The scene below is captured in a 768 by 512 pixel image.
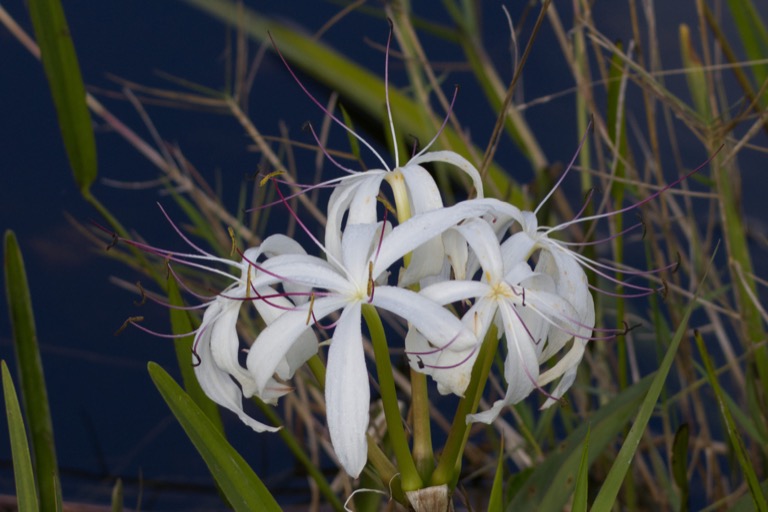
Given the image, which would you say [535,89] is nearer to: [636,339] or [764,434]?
A: [636,339]

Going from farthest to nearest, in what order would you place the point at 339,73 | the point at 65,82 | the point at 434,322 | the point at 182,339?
the point at 339,73, the point at 65,82, the point at 182,339, the point at 434,322

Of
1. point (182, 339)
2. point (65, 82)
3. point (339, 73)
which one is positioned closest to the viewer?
point (182, 339)

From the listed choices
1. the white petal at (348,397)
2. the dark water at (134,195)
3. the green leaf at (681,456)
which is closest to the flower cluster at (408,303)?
the white petal at (348,397)

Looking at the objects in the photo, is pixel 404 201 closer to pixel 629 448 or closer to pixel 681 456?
pixel 629 448

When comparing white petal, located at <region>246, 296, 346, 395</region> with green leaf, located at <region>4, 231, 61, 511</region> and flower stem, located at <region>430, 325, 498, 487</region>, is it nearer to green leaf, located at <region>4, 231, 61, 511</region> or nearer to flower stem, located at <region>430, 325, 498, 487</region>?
flower stem, located at <region>430, 325, 498, 487</region>

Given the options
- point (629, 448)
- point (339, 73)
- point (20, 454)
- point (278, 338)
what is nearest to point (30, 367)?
point (20, 454)
